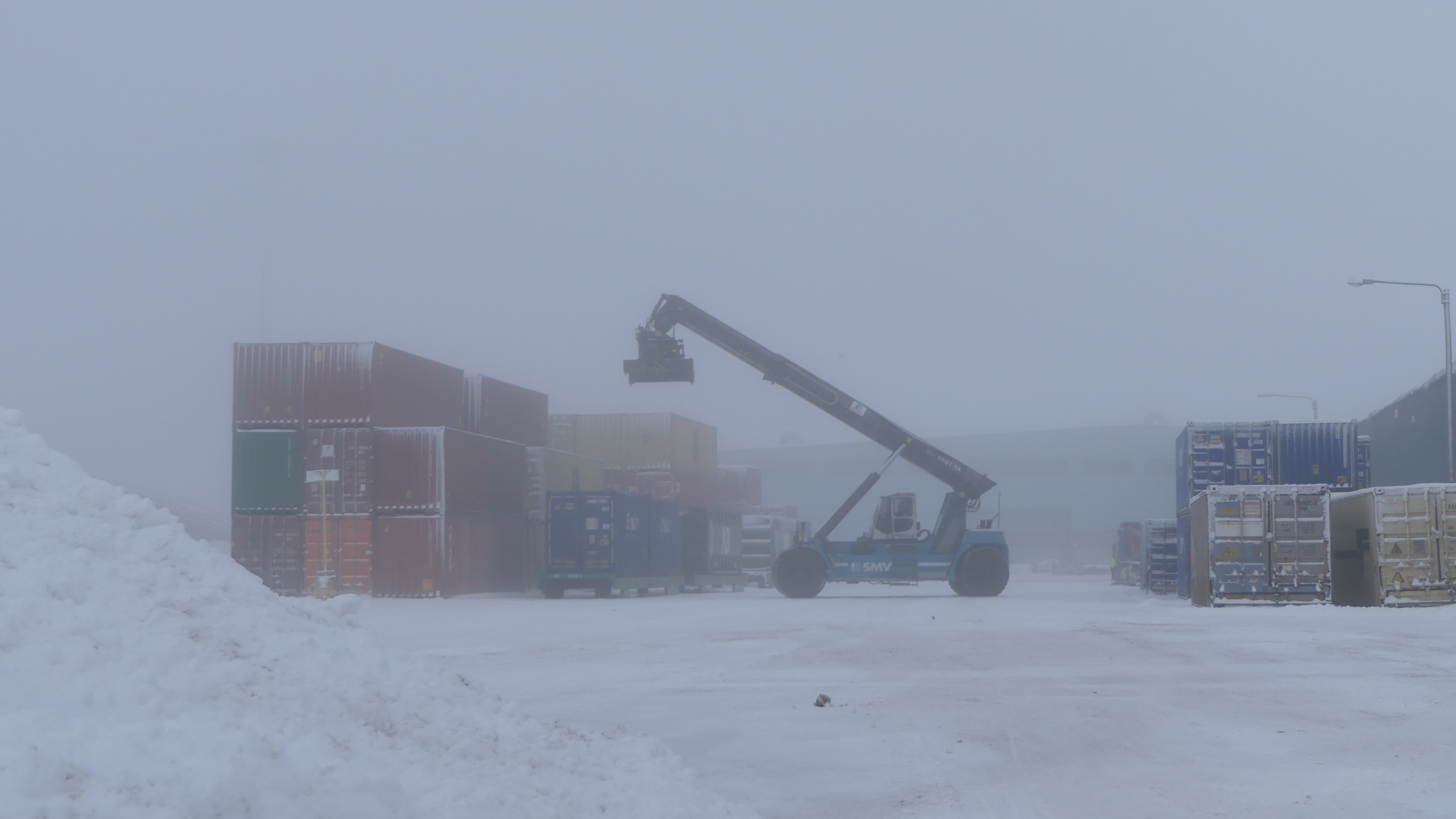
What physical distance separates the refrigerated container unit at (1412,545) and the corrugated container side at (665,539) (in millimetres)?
20404

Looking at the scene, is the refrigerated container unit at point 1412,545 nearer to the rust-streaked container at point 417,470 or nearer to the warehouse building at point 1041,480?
the rust-streaked container at point 417,470

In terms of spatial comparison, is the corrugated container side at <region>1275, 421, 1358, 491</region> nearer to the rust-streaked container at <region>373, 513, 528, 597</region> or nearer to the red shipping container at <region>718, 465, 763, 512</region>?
the rust-streaked container at <region>373, 513, 528, 597</region>

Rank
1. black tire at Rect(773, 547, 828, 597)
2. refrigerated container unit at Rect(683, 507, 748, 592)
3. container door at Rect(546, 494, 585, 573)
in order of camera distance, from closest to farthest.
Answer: black tire at Rect(773, 547, 828, 597), container door at Rect(546, 494, 585, 573), refrigerated container unit at Rect(683, 507, 748, 592)

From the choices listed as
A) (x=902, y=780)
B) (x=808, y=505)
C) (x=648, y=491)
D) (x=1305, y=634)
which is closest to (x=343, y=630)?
(x=902, y=780)

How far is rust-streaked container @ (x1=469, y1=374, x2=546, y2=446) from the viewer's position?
4094cm

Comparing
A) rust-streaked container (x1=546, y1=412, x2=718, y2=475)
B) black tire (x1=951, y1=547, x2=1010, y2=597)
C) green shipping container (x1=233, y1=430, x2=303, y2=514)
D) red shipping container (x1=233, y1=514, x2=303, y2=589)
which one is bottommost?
black tire (x1=951, y1=547, x2=1010, y2=597)

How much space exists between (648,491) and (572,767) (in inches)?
1793

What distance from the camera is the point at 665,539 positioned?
41.8 meters

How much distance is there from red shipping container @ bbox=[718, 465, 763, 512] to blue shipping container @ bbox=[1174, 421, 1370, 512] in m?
39.3

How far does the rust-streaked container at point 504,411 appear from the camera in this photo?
40.9 meters

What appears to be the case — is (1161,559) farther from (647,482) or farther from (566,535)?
(647,482)

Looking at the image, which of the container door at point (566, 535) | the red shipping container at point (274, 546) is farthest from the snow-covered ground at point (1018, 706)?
the container door at point (566, 535)

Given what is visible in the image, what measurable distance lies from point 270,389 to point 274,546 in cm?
415

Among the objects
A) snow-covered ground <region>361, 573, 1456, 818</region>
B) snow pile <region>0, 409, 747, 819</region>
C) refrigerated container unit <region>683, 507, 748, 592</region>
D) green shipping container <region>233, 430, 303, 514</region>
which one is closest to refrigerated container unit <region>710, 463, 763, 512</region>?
refrigerated container unit <region>683, 507, 748, 592</region>
